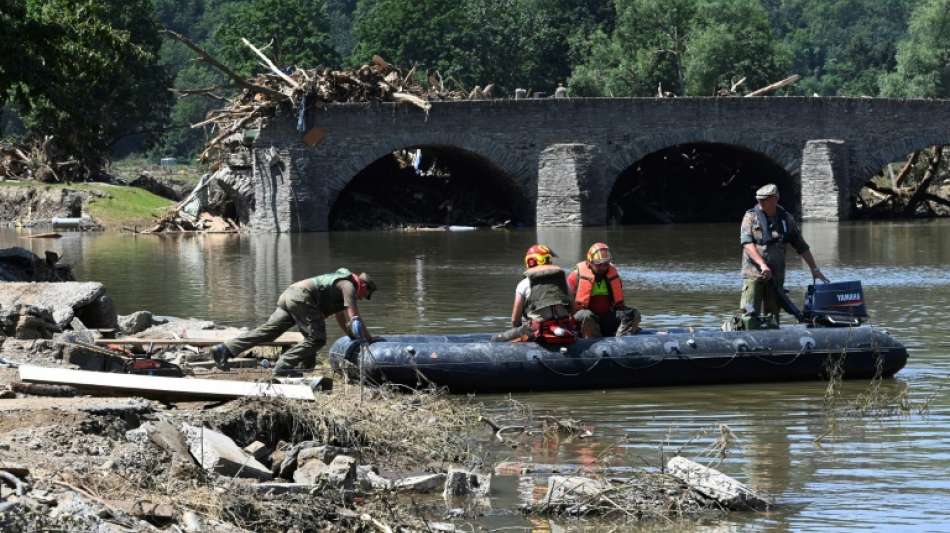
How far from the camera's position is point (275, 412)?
10.0 m

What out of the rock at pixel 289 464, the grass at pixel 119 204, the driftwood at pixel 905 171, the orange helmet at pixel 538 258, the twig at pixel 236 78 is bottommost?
the rock at pixel 289 464

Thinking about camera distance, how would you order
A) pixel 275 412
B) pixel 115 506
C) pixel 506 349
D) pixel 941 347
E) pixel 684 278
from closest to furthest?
pixel 115 506, pixel 275 412, pixel 506 349, pixel 941 347, pixel 684 278

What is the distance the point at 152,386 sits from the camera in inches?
407

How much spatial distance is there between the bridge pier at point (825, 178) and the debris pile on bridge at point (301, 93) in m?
8.80

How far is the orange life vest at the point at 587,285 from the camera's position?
44.0ft

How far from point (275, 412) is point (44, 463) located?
2152 mm

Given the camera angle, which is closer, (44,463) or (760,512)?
(44,463)

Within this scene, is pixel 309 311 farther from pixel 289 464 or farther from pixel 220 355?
pixel 289 464

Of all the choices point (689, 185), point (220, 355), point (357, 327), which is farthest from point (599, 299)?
point (689, 185)

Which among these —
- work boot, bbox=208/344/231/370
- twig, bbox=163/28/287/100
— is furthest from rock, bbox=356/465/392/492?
twig, bbox=163/28/287/100

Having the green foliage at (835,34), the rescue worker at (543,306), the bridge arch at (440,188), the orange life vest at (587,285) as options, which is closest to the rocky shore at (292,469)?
the rescue worker at (543,306)

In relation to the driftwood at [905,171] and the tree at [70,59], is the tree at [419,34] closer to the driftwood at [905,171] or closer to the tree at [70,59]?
the driftwood at [905,171]

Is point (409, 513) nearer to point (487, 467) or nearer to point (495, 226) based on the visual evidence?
point (487, 467)

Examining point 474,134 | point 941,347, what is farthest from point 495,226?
point 941,347
